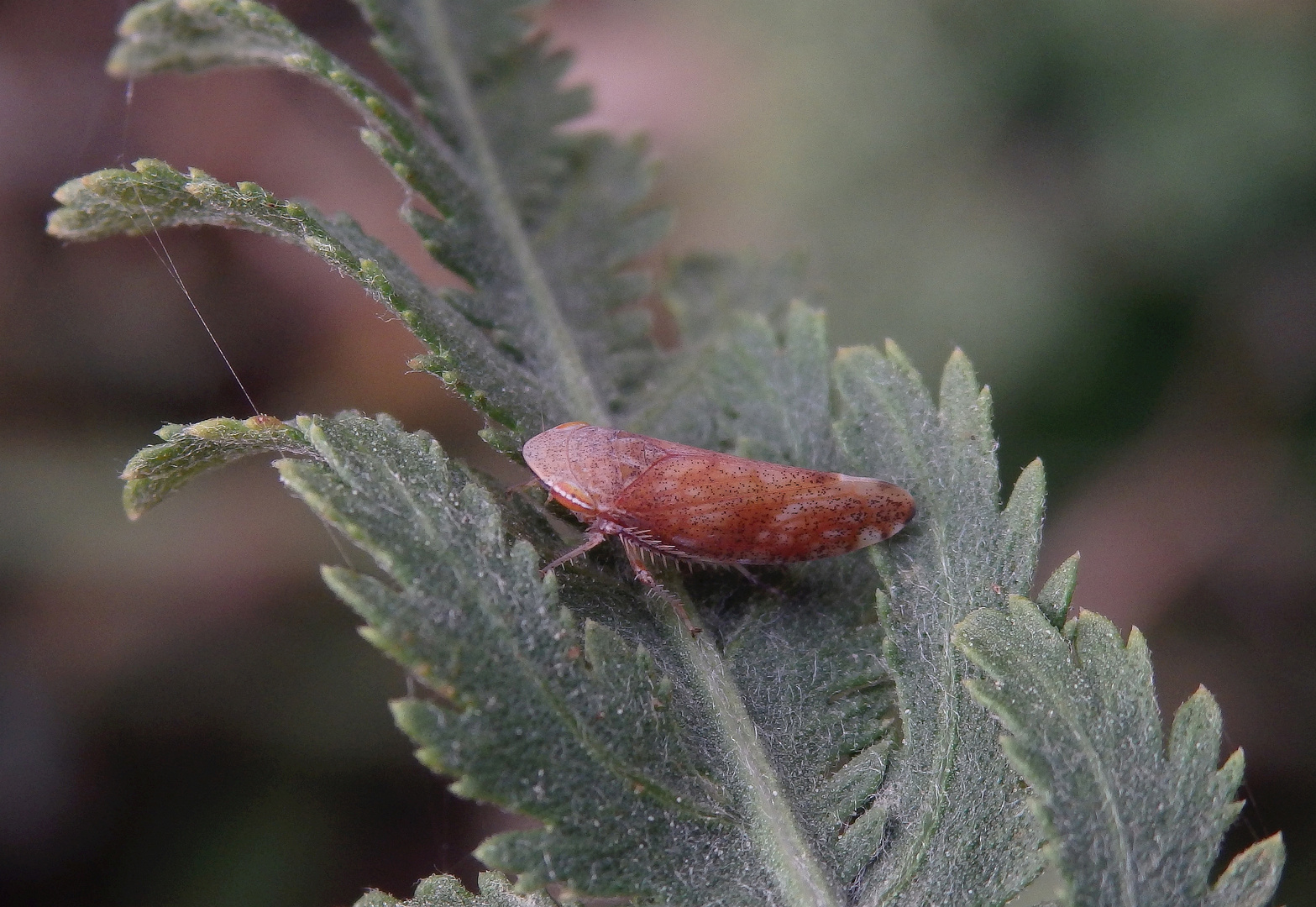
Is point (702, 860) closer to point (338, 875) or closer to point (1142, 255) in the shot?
point (338, 875)

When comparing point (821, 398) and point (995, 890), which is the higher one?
point (821, 398)

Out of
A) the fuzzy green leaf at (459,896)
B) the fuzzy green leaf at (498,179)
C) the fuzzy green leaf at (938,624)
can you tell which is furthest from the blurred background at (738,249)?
the fuzzy green leaf at (459,896)

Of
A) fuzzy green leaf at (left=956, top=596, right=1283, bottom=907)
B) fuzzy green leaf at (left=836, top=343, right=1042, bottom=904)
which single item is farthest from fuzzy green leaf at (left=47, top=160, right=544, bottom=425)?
fuzzy green leaf at (left=956, top=596, right=1283, bottom=907)

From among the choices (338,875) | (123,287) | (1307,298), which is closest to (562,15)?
(123,287)

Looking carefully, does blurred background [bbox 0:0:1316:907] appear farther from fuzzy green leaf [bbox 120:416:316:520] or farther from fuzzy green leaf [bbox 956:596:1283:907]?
fuzzy green leaf [bbox 956:596:1283:907]

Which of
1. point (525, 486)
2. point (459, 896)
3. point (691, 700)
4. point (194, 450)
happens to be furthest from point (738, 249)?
point (459, 896)

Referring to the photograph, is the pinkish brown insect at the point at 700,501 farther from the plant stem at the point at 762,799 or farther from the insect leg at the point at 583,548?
the plant stem at the point at 762,799

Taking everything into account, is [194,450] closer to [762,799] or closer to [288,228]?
[288,228]
